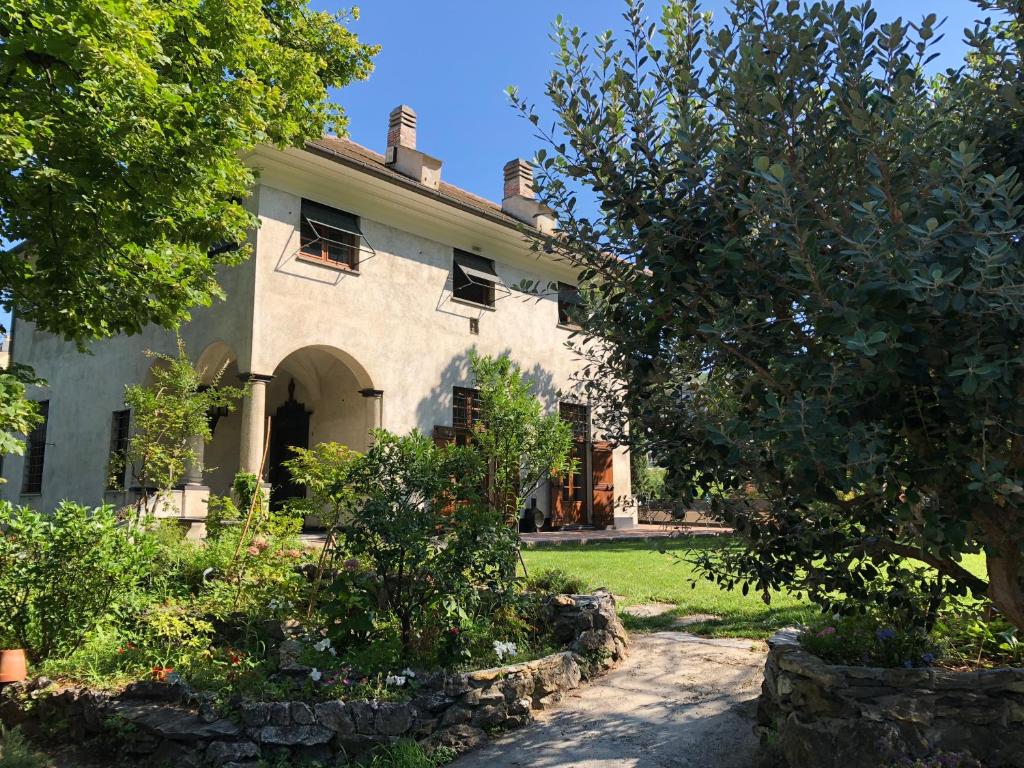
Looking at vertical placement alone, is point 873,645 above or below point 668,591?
above

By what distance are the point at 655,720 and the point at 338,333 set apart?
10.3m

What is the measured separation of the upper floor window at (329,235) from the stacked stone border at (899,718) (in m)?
11.6

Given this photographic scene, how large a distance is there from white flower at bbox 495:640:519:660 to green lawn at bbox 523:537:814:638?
1.42 meters

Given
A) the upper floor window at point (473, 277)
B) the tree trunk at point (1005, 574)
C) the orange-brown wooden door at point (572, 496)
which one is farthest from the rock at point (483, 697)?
the orange-brown wooden door at point (572, 496)

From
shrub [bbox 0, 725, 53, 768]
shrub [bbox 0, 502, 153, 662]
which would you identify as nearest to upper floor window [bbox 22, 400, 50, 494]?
shrub [bbox 0, 502, 153, 662]

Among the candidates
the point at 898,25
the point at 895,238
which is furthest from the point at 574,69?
the point at 895,238

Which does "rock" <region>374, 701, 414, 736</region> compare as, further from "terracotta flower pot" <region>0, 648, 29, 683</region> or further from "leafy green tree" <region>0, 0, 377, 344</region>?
"leafy green tree" <region>0, 0, 377, 344</region>

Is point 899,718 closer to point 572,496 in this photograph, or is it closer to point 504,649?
point 504,649

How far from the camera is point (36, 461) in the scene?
17891 millimetres

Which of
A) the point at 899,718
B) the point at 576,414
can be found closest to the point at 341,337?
the point at 576,414

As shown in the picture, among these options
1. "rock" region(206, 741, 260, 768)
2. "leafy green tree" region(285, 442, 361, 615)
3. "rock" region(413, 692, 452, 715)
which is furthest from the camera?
"leafy green tree" region(285, 442, 361, 615)

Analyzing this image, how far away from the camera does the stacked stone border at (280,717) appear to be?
14.6 feet

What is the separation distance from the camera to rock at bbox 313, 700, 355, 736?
4504mm

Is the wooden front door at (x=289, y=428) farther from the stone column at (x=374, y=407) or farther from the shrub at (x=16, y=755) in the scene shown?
the shrub at (x=16, y=755)
